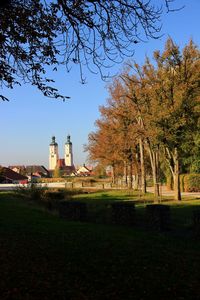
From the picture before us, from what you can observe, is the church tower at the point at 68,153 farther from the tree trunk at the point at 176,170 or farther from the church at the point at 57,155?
the tree trunk at the point at 176,170

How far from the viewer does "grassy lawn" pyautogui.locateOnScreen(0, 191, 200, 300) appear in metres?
5.43

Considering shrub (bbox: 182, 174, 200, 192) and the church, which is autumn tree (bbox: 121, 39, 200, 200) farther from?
the church

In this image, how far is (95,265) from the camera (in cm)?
683

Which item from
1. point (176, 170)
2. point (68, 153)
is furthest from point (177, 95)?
point (68, 153)

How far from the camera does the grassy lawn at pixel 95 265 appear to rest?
17.8 ft

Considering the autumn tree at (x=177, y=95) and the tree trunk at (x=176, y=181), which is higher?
the autumn tree at (x=177, y=95)

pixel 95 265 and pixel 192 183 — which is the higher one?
pixel 192 183

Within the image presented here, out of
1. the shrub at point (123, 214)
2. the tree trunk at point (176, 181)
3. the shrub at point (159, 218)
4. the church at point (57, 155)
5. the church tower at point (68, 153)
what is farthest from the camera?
the church tower at point (68, 153)

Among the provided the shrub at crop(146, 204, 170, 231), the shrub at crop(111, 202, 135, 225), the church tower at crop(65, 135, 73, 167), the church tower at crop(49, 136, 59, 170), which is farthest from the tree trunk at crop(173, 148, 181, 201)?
the church tower at crop(65, 135, 73, 167)

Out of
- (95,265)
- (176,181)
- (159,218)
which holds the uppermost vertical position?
(176,181)

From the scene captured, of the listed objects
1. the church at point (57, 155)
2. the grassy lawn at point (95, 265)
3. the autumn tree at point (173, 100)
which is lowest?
the grassy lawn at point (95, 265)

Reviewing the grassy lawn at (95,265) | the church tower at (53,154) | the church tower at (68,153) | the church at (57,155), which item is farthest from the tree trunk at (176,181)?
the church tower at (68,153)

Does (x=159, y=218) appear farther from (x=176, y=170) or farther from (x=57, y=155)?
(x=57, y=155)

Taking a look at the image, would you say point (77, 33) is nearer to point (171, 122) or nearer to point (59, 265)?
point (59, 265)
